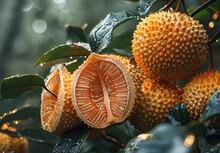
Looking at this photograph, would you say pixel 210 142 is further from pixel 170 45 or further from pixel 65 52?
pixel 65 52

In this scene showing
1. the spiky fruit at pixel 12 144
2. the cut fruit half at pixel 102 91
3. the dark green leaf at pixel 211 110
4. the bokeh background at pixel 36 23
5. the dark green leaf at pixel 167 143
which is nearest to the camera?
the dark green leaf at pixel 167 143

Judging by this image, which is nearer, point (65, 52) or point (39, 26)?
point (65, 52)

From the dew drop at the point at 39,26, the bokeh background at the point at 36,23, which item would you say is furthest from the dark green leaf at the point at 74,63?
the dew drop at the point at 39,26

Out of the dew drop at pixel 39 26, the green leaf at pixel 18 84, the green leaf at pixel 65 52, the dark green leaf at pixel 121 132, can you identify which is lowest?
the dew drop at pixel 39 26

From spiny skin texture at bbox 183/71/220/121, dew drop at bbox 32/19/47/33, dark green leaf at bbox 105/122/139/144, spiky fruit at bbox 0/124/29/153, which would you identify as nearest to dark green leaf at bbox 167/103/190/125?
spiny skin texture at bbox 183/71/220/121

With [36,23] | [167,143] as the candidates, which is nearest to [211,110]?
[167,143]

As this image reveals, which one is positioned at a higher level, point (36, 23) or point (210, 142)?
point (210, 142)

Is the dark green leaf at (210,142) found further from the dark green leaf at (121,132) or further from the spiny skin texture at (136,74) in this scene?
the dark green leaf at (121,132)

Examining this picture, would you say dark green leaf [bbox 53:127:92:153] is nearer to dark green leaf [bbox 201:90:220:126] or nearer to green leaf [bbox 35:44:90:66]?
green leaf [bbox 35:44:90:66]
